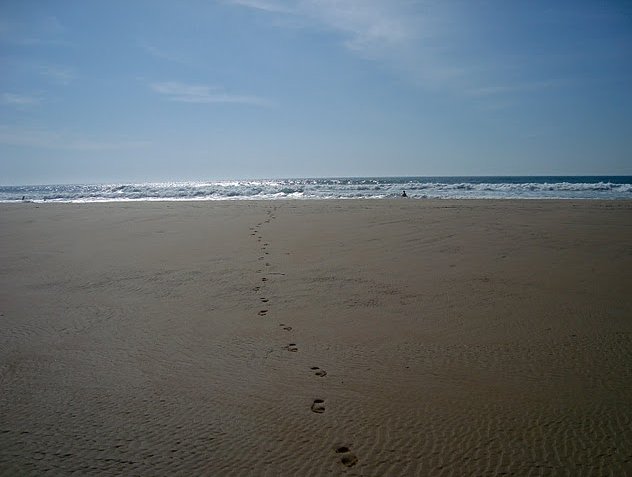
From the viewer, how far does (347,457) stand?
226cm

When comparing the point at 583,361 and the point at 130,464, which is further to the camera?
the point at 583,361

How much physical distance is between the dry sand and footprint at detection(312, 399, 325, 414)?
0.02m

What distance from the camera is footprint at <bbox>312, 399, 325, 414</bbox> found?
8.76 ft

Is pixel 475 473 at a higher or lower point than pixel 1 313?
lower

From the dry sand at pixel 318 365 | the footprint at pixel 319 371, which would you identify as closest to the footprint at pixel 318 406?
the dry sand at pixel 318 365

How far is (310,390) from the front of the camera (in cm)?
292

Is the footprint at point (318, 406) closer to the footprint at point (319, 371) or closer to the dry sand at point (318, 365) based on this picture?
the dry sand at point (318, 365)

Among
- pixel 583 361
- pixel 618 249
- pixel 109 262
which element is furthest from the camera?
pixel 618 249

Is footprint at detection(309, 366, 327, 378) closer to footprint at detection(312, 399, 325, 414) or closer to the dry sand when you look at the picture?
the dry sand

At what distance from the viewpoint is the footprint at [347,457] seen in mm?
2213

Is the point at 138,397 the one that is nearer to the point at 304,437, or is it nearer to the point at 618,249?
the point at 304,437

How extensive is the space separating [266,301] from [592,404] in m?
3.28

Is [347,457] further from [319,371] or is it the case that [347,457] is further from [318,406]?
[319,371]

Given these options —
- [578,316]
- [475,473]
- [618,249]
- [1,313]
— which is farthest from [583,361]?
[1,313]
